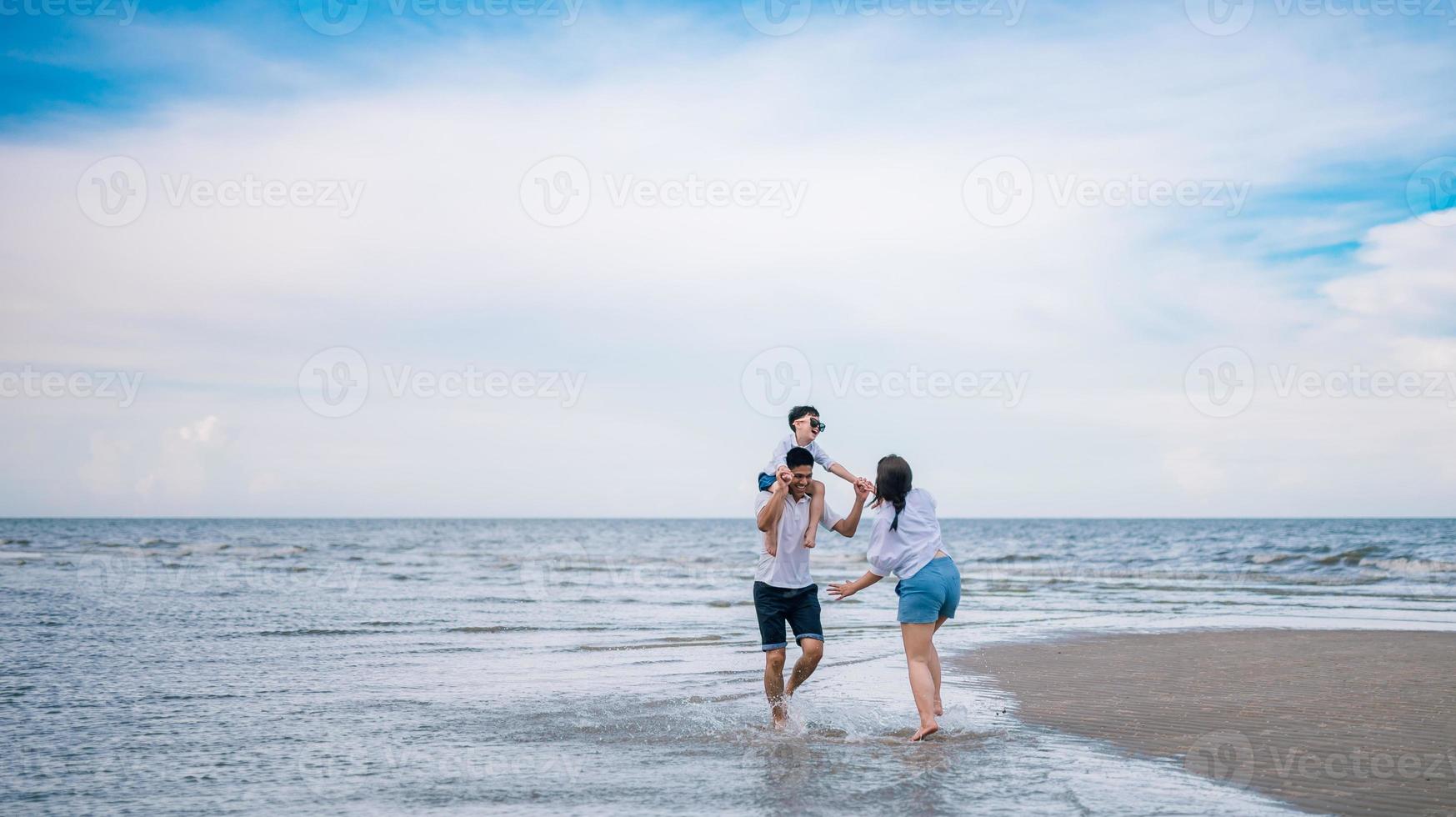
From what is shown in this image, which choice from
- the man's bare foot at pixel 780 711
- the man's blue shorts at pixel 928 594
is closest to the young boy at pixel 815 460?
the man's blue shorts at pixel 928 594

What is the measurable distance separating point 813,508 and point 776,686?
1.42 m

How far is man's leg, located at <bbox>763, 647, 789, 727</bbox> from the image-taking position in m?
7.46

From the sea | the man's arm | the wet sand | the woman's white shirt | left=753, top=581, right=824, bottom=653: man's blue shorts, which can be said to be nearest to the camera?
the sea

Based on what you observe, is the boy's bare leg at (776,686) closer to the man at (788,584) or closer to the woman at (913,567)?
the man at (788,584)

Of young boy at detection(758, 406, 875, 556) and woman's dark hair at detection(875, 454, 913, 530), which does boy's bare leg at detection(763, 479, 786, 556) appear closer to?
young boy at detection(758, 406, 875, 556)

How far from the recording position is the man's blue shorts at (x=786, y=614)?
739 centimetres

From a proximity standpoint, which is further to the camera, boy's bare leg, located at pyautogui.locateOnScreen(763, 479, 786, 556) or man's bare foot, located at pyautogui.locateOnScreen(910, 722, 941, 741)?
boy's bare leg, located at pyautogui.locateOnScreen(763, 479, 786, 556)

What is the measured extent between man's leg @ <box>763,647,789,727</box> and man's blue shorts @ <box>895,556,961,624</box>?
1006 millimetres

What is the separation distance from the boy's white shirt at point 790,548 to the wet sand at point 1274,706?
2289 millimetres

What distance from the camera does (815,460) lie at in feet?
23.7

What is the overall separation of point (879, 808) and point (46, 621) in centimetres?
1384

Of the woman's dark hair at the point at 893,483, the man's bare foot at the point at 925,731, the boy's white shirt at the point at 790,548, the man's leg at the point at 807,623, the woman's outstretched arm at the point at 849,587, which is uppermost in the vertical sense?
the woman's dark hair at the point at 893,483

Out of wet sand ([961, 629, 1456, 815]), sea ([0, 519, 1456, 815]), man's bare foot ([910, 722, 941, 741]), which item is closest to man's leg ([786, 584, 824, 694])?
sea ([0, 519, 1456, 815])

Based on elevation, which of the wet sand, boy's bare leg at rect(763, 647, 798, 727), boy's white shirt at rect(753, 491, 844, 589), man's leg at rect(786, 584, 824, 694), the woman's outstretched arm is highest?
boy's white shirt at rect(753, 491, 844, 589)
